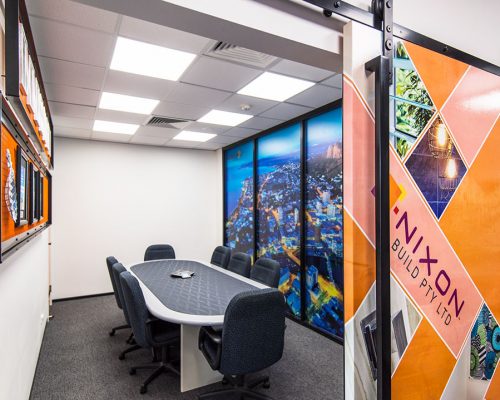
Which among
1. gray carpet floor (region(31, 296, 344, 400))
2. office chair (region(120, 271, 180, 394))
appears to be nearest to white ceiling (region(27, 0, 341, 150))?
office chair (region(120, 271, 180, 394))

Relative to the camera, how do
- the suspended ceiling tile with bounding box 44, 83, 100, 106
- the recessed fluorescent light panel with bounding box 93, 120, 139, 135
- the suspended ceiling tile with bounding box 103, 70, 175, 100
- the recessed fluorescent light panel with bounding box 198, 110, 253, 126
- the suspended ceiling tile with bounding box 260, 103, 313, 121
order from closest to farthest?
the suspended ceiling tile with bounding box 103, 70, 175, 100 < the suspended ceiling tile with bounding box 44, 83, 100, 106 < the suspended ceiling tile with bounding box 260, 103, 313, 121 < the recessed fluorescent light panel with bounding box 198, 110, 253, 126 < the recessed fluorescent light panel with bounding box 93, 120, 139, 135

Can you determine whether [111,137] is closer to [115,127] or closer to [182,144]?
[115,127]

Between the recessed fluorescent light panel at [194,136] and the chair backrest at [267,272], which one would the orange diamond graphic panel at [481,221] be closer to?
the chair backrest at [267,272]

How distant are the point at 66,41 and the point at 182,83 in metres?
1.03

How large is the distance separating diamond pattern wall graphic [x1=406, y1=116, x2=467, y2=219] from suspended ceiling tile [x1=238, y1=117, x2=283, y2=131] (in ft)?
10.0

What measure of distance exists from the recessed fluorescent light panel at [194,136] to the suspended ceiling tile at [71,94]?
1.67 metres

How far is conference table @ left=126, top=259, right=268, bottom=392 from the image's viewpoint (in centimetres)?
235

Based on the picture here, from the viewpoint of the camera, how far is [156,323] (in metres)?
2.66

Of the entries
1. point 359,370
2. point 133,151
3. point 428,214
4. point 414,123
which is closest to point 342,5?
point 414,123

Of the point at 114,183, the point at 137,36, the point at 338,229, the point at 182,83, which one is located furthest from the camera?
the point at 114,183

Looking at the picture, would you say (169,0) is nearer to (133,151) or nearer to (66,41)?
(66,41)

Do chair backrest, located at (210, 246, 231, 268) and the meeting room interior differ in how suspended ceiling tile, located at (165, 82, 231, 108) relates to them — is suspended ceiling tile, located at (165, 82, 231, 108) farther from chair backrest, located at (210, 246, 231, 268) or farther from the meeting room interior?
chair backrest, located at (210, 246, 231, 268)

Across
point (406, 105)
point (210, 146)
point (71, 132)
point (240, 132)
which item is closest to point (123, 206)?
point (71, 132)

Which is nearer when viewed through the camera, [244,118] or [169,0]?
[169,0]
